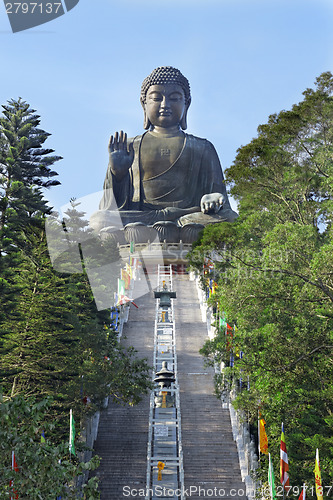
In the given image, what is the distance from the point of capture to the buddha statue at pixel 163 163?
35.3m

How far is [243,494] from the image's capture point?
13.8m

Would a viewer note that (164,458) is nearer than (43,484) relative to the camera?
No

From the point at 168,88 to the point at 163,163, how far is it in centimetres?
390

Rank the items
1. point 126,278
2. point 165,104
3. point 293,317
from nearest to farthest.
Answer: point 293,317 → point 126,278 → point 165,104

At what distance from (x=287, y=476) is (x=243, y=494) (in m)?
2.61

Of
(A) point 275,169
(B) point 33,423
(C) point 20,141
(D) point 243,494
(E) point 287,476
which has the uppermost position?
(C) point 20,141

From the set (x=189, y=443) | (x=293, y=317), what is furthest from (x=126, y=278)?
(x=293, y=317)

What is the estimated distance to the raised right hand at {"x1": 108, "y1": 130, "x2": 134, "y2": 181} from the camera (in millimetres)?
34531

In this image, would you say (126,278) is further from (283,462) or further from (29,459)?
(29,459)

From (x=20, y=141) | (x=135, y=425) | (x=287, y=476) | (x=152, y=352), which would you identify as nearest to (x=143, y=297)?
(x=152, y=352)

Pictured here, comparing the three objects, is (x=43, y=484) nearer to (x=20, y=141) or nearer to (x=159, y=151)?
(x=20, y=141)

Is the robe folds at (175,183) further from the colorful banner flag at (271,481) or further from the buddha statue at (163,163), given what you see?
the colorful banner flag at (271,481)

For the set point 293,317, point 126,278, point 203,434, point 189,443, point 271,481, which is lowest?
point 189,443

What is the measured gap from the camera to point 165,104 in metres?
35.9
